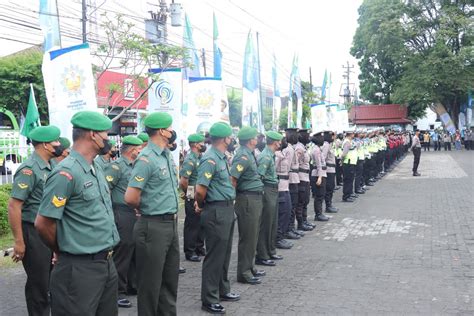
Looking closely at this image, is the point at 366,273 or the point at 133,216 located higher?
the point at 133,216

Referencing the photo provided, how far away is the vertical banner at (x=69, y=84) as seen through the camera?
23.3 ft

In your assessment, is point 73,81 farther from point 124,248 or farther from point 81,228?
point 81,228

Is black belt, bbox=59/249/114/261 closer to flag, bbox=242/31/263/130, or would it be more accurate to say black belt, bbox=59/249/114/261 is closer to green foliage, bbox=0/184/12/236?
green foliage, bbox=0/184/12/236

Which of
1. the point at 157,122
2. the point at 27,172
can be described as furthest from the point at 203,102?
the point at 27,172

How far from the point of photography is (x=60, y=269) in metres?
3.19

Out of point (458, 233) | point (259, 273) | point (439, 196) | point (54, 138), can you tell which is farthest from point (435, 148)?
point (54, 138)

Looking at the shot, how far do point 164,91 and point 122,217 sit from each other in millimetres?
4934

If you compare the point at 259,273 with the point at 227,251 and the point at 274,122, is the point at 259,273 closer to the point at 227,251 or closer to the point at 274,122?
the point at 227,251

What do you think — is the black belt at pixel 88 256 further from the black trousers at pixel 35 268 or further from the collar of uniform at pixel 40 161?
the collar of uniform at pixel 40 161

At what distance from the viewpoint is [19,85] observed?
21.4 metres

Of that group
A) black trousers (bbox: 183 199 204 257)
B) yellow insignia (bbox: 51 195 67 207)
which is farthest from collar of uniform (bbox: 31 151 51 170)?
black trousers (bbox: 183 199 204 257)

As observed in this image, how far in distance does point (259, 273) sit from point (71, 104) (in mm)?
3477

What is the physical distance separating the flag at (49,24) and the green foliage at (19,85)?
12564mm

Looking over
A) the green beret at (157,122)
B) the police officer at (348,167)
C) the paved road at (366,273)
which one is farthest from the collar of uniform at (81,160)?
the police officer at (348,167)
